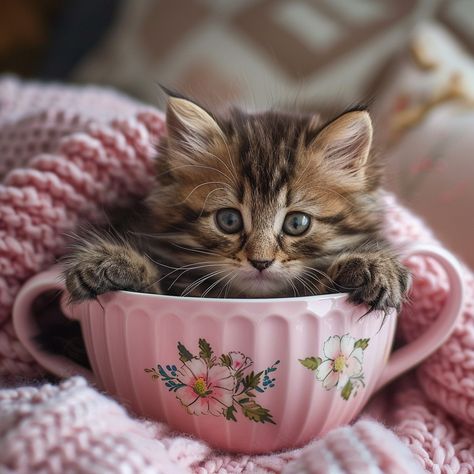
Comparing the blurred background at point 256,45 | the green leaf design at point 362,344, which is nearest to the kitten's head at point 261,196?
the green leaf design at point 362,344

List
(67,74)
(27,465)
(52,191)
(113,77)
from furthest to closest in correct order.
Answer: (67,74) → (113,77) → (52,191) → (27,465)

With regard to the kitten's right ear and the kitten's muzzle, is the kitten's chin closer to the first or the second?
the kitten's muzzle

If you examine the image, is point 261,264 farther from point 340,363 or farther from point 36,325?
point 36,325

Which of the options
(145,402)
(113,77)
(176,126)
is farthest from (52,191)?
(113,77)

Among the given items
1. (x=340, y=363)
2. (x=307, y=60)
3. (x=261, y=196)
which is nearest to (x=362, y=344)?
(x=340, y=363)

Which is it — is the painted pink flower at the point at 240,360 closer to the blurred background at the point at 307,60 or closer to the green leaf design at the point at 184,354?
the green leaf design at the point at 184,354

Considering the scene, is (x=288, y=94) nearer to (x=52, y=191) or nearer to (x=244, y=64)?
(x=244, y=64)

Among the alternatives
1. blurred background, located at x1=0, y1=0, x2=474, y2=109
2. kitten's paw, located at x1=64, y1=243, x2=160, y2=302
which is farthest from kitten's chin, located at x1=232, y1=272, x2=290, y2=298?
blurred background, located at x1=0, y1=0, x2=474, y2=109
